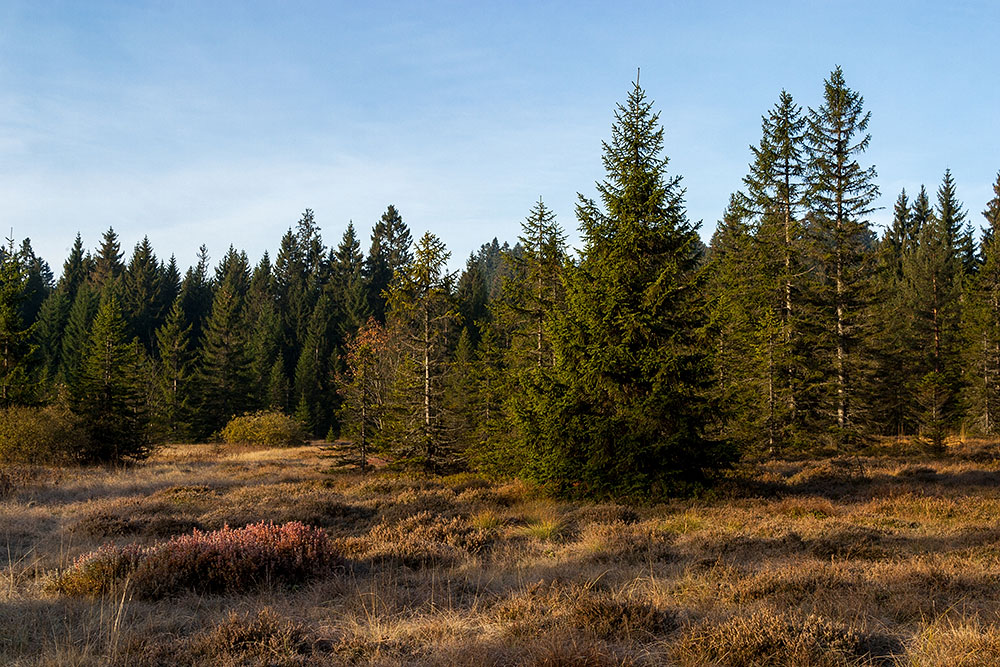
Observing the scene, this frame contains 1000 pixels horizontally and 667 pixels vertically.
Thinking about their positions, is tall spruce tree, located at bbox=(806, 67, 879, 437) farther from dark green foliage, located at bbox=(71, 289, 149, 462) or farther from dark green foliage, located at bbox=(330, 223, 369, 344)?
dark green foliage, located at bbox=(330, 223, 369, 344)

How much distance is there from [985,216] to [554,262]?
61.6 metres

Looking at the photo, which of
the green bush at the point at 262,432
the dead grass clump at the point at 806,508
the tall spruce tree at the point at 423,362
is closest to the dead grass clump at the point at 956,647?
the dead grass clump at the point at 806,508

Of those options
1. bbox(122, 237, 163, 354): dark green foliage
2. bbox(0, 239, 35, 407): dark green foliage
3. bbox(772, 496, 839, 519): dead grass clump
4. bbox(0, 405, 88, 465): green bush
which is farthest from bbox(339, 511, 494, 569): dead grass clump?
bbox(122, 237, 163, 354): dark green foliage

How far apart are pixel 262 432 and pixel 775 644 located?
39339 millimetres

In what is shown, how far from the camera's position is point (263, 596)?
6.23m

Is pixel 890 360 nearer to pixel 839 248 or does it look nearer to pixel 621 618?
pixel 839 248

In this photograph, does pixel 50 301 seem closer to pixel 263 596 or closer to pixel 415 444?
pixel 415 444

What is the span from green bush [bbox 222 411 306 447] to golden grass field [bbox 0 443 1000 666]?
24.7 meters

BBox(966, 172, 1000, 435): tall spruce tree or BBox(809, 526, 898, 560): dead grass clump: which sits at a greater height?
BBox(966, 172, 1000, 435): tall spruce tree

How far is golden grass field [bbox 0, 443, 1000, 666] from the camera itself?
4.34m

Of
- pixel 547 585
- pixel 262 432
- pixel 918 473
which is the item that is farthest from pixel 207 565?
pixel 262 432

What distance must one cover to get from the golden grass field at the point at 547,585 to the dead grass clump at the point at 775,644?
1 cm

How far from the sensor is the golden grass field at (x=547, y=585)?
4344 mm

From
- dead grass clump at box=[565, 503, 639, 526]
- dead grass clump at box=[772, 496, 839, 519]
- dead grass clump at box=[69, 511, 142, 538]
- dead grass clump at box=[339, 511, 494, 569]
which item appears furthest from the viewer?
dead grass clump at box=[772, 496, 839, 519]
